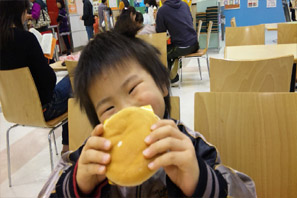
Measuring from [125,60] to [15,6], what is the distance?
1.69 metres

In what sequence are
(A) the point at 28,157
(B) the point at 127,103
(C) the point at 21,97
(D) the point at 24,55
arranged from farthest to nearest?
1. (A) the point at 28,157
2. (D) the point at 24,55
3. (C) the point at 21,97
4. (B) the point at 127,103

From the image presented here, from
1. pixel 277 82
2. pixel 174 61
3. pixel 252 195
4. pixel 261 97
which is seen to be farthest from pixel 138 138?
pixel 174 61

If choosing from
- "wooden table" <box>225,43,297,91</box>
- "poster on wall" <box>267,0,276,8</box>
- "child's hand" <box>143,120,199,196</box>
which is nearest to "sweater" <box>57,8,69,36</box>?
"wooden table" <box>225,43,297,91</box>

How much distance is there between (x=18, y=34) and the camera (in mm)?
1890

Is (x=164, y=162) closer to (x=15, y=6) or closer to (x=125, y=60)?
(x=125, y=60)

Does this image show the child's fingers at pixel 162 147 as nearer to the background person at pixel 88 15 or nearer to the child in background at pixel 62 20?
the child in background at pixel 62 20

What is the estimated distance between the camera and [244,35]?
3094 mm

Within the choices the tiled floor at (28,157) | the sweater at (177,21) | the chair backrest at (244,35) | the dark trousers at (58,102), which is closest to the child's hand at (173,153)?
the dark trousers at (58,102)

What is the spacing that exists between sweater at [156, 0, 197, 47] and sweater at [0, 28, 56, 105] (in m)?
2.42

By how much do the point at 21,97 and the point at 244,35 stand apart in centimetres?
258

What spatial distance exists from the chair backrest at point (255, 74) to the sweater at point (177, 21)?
255cm

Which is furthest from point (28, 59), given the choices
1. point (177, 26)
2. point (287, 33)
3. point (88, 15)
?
point (88, 15)

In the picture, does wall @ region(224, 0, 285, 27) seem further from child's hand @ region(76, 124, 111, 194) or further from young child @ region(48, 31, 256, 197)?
child's hand @ region(76, 124, 111, 194)

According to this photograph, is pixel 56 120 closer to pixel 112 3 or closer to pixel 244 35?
pixel 244 35
